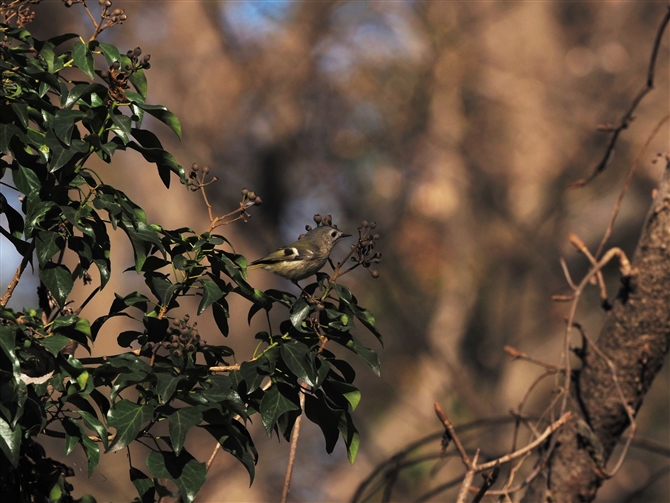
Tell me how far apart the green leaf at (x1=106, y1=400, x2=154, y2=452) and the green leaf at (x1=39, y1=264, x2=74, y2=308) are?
270 millimetres

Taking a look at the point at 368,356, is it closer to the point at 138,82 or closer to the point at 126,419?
the point at 126,419

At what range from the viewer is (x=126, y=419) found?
1.61 meters

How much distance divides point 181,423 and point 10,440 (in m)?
0.32

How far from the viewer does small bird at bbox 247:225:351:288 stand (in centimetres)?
361

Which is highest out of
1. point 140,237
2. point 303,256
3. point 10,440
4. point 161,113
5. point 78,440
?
point 303,256

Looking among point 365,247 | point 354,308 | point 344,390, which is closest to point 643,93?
point 365,247

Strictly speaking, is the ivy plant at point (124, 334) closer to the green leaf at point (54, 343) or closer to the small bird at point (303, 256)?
the green leaf at point (54, 343)

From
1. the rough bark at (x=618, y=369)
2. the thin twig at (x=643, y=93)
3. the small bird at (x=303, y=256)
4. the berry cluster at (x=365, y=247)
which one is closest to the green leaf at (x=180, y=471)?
the berry cluster at (x=365, y=247)

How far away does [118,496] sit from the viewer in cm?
816

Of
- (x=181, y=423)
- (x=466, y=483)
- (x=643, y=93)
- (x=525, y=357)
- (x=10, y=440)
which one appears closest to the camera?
(x=10, y=440)

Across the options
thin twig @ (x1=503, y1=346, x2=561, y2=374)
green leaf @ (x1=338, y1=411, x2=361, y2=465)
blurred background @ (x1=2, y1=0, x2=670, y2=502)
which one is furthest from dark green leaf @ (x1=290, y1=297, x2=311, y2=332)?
blurred background @ (x1=2, y1=0, x2=670, y2=502)

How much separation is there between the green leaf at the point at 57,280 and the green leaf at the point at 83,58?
1.45 feet

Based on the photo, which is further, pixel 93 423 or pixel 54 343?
pixel 93 423

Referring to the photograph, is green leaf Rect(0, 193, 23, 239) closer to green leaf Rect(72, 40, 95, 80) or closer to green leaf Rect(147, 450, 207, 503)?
green leaf Rect(72, 40, 95, 80)
